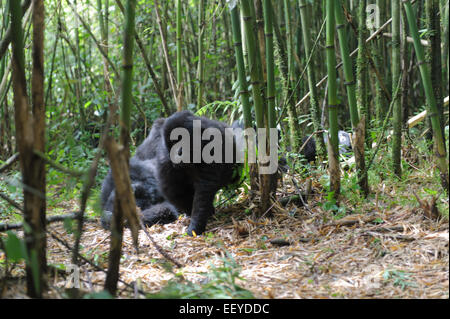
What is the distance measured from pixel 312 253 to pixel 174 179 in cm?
132

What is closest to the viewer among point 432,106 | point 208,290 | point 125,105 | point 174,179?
point 125,105

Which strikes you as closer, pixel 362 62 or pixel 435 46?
pixel 435 46

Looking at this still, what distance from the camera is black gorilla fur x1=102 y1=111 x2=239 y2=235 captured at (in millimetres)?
2932

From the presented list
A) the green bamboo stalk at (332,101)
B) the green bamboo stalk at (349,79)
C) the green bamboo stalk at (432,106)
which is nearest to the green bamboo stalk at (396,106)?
the green bamboo stalk at (349,79)

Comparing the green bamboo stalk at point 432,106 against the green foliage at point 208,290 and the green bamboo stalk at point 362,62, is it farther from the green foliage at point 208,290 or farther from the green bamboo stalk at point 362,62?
the green foliage at point 208,290

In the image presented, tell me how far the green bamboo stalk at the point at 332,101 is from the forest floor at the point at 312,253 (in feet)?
0.63

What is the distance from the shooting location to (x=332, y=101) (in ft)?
8.18

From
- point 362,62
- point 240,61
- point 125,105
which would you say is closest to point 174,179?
point 240,61

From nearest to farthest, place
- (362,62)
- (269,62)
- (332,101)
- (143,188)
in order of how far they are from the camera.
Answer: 1. (332,101)
2. (269,62)
3. (362,62)
4. (143,188)

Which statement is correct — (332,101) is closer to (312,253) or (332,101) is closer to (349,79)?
(349,79)

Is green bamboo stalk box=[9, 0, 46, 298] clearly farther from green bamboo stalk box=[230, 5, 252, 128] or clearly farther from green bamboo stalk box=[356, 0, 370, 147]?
green bamboo stalk box=[356, 0, 370, 147]

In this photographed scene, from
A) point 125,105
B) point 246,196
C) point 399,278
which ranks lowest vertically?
point 399,278
